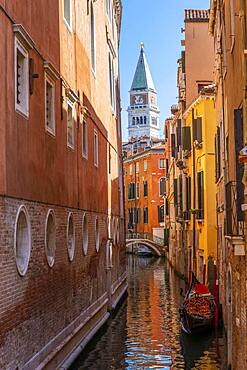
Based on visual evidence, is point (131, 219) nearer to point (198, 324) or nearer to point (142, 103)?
point (198, 324)

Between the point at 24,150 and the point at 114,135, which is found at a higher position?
the point at 114,135

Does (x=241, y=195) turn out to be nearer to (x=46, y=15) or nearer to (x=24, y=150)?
(x=24, y=150)

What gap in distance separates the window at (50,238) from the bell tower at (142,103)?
120 metres

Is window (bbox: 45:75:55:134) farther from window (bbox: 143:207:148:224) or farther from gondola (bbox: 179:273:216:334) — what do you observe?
window (bbox: 143:207:148:224)

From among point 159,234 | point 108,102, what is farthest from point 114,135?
point 159,234

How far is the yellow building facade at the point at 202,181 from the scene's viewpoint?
22875 millimetres

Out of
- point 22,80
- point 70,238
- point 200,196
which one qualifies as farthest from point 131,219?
point 22,80

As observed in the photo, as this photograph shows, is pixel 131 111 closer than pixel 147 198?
No

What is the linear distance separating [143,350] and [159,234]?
42.1 m

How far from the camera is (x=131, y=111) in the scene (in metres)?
134

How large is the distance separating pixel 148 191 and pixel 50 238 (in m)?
48.6

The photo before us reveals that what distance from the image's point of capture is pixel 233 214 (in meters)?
10.1

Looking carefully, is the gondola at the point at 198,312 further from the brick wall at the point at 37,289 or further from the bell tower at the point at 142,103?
the bell tower at the point at 142,103

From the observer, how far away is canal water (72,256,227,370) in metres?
13.8
